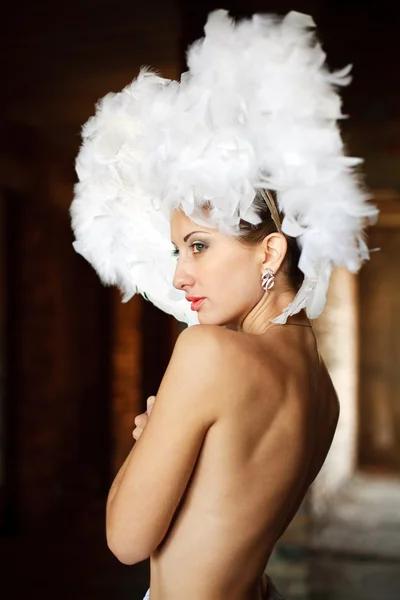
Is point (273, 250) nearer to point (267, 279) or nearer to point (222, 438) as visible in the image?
point (267, 279)

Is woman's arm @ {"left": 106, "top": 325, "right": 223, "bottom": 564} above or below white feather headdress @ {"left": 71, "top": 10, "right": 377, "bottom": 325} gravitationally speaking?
below

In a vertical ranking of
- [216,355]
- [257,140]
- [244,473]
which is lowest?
[244,473]

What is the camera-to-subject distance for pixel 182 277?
1.01 m

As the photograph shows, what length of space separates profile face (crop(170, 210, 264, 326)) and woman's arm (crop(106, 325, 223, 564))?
0.39ft

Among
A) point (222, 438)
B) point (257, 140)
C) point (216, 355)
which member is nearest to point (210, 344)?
point (216, 355)

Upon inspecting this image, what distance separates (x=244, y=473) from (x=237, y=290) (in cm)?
24

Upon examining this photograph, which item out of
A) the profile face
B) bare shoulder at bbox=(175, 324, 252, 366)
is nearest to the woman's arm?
bare shoulder at bbox=(175, 324, 252, 366)

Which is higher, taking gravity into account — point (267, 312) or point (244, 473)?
point (267, 312)

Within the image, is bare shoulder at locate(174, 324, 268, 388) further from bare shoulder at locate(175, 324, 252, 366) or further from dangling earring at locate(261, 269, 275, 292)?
dangling earring at locate(261, 269, 275, 292)

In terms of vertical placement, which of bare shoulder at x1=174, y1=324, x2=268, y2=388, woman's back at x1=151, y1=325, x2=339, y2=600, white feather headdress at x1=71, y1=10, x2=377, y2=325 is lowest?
woman's back at x1=151, y1=325, x2=339, y2=600

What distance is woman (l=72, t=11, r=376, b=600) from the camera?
889 millimetres

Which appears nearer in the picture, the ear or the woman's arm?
the woman's arm

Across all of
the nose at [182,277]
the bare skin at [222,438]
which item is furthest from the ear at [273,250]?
the nose at [182,277]

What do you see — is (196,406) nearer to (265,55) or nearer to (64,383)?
(265,55)
